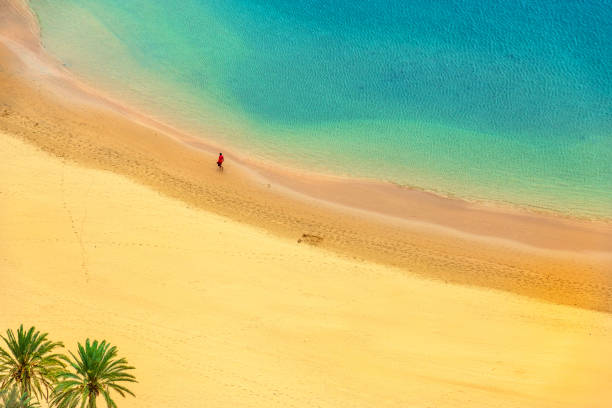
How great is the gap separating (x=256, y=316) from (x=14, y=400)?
8.74m

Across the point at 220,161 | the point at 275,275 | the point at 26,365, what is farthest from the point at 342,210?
the point at 26,365

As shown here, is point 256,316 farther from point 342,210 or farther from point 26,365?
point 26,365

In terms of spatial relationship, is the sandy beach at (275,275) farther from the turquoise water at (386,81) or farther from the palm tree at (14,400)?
the palm tree at (14,400)

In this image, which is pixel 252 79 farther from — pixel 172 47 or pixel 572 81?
pixel 572 81

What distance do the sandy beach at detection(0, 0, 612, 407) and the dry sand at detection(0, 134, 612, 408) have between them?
6 centimetres

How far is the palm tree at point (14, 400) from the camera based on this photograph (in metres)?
18.7

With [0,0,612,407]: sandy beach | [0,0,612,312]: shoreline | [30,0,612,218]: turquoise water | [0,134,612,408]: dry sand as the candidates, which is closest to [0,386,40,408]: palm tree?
[0,134,612,408]: dry sand

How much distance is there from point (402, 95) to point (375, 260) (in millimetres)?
12603

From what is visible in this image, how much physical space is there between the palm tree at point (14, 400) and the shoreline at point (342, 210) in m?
11.0

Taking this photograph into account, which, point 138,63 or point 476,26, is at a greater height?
point 476,26

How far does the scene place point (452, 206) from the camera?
96.3ft

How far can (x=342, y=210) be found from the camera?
28359 millimetres

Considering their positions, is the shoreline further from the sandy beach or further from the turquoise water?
the turquoise water

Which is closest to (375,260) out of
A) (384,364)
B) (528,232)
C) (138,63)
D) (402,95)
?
(384,364)
